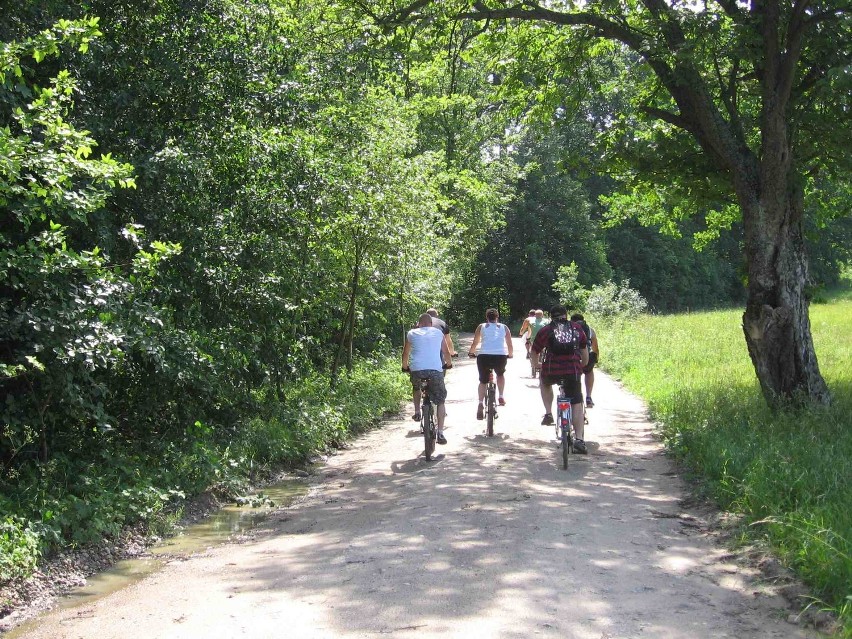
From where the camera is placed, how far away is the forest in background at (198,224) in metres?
7.28

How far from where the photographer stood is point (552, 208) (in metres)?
52.8

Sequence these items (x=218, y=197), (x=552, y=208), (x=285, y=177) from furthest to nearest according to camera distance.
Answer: (x=552, y=208), (x=285, y=177), (x=218, y=197)

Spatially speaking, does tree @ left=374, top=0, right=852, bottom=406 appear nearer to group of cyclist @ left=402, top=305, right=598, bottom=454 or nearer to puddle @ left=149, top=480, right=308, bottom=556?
group of cyclist @ left=402, top=305, right=598, bottom=454

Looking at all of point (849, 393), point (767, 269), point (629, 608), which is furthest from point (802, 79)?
point (629, 608)

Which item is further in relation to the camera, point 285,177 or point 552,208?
point 552,208

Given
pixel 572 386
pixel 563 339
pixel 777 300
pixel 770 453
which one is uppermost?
pixel 777 300

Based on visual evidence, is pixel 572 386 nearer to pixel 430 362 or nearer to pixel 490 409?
pixel 430 362

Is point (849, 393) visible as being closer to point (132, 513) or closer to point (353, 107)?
point (353, 107)

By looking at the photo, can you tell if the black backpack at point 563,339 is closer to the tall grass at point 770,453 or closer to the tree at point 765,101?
the tall grass at point 770,453

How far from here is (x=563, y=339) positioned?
1088 centimetres

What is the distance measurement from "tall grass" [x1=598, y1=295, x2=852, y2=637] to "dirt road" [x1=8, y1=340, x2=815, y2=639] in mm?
393

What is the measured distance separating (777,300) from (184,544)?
335 inches

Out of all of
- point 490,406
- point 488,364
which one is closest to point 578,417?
point 490,406

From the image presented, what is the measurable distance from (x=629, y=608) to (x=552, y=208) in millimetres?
48677
